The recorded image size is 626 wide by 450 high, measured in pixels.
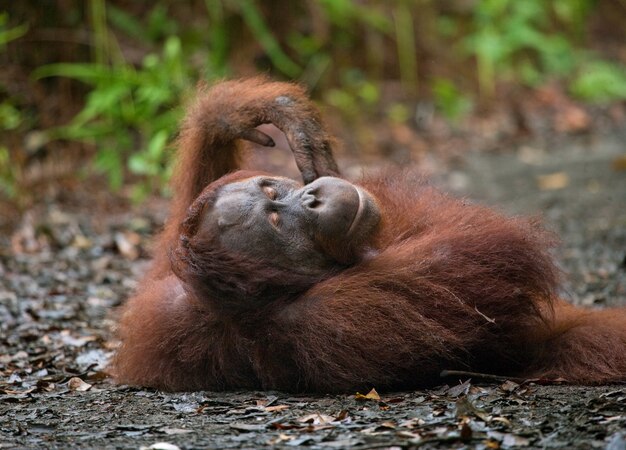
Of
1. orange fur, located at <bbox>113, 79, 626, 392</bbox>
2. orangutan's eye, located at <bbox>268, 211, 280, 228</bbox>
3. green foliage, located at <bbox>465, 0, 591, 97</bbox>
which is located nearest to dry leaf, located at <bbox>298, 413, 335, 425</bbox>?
orange fur, located at <bbox>113, 79, 626, 392</bbox>

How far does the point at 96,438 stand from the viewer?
271 cm

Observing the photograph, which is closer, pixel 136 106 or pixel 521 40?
pixel 136 106

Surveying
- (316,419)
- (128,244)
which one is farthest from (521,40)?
(316,419)

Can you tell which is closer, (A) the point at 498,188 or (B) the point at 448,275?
(B) the point at 448,275

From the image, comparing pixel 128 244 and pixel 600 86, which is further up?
pixel 600 86

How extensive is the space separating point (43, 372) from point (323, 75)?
22.2 feet

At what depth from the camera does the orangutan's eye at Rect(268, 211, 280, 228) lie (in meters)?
3.17

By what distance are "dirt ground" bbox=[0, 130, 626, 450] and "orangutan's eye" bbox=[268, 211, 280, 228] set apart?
0.57m

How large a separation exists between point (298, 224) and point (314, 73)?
22.2 ft

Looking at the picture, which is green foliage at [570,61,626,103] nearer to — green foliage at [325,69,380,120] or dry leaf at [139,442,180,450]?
green foliage at [325,69,380,120]

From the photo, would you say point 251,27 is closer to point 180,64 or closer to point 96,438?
point 180,64

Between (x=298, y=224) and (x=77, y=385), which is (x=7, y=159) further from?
(x=298, y=224)

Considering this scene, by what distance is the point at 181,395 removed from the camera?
126 inches

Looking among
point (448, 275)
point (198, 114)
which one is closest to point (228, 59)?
point (198, 114)
